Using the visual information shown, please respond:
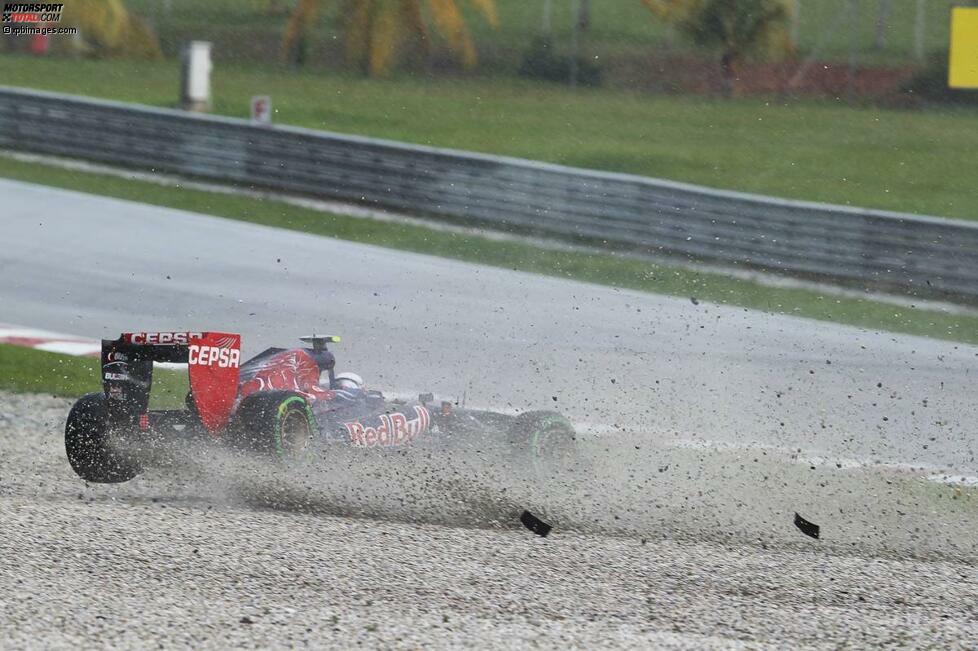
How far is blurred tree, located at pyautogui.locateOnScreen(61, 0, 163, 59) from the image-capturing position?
24000 mm

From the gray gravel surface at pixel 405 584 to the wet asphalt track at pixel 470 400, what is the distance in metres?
0.02

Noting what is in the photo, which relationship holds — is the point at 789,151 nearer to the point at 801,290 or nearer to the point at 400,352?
the point at 801,290

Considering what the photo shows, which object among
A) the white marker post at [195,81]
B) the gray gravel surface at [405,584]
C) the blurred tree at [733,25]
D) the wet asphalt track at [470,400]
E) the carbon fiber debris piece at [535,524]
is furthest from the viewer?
the blurred tree at [733,25]

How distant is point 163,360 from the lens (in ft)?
21.0

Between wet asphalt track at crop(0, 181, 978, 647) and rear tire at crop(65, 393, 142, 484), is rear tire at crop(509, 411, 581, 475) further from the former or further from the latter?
rear tire at crop(65, 393, 142, 484)

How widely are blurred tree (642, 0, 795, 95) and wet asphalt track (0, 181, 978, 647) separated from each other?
9573mm

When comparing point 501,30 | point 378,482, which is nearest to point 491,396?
point 378,482

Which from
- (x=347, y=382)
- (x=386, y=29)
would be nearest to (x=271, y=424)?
(x=347, y=382)

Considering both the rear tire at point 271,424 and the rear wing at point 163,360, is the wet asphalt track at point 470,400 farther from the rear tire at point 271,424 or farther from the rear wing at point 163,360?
the rear wing at point 163,360

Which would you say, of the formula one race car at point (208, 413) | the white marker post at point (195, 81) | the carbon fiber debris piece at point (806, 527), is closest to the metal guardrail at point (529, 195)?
the white marker post at point (195, 81)

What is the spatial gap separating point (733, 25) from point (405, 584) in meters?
18.0

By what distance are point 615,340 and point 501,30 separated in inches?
529

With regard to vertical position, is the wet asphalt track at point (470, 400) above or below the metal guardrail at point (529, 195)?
below

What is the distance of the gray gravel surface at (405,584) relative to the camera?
4.90 meters
